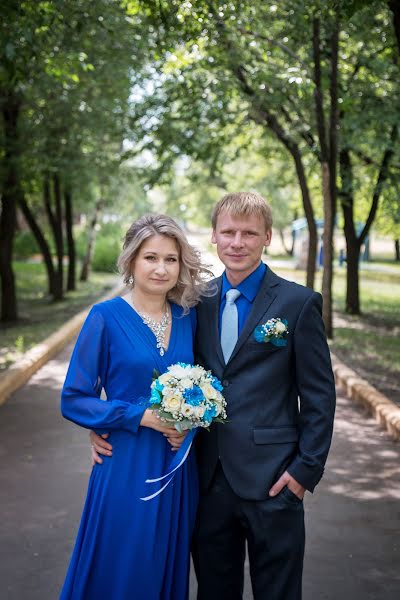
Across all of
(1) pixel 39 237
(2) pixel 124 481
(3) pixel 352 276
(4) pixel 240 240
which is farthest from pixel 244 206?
(1) pixel 39 237

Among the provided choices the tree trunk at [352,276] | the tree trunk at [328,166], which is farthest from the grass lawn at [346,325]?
the tree trunk at [328,166]

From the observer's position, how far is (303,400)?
11.3 ft

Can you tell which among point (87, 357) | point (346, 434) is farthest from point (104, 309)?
point (346, 434)

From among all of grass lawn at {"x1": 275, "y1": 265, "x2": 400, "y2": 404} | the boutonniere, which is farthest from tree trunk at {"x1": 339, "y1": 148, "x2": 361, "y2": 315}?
the boutonniere

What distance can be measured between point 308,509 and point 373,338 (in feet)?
33.4

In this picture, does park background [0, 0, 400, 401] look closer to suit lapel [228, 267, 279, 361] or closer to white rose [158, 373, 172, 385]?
suit lapel [228, 267, 279, 361]

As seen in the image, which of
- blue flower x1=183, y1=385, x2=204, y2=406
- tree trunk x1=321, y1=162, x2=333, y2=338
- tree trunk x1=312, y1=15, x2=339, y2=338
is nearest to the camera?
blue flower x1=183, y1=385, x2=204, y2=406

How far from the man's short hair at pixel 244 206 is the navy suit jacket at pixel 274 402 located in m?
0.41

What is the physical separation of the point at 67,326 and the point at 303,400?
13.7 m

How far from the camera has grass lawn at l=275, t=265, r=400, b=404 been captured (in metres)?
11.6

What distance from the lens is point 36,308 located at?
73.2ft

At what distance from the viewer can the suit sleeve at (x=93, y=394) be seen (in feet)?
11.2

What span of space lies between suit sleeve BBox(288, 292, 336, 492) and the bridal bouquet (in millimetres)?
381

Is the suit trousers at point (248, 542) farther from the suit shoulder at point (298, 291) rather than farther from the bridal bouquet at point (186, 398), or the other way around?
the suit shoulder at point (298, 291)
